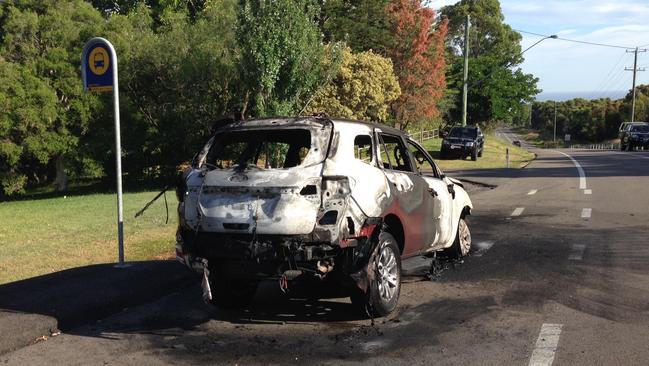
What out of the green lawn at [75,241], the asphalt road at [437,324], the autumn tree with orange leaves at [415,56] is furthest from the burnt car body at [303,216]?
the autumn tree with orange leaves at [415,56]

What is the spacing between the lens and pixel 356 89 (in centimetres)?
2681

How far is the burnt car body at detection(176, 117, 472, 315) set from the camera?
5586mm

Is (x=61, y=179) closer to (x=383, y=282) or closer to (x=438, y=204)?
(x=438, y=204)

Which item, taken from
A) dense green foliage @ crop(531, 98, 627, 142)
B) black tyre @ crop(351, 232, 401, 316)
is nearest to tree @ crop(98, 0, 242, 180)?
black tyre @ crop(351, 232, 401, 316)

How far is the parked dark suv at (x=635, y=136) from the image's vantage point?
44.5 m

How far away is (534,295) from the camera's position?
6797 mm

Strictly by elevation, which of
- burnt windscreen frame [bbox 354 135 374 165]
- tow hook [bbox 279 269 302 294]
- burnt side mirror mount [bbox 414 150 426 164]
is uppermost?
burnt windscreen frame [bbox 354 135 374 165]

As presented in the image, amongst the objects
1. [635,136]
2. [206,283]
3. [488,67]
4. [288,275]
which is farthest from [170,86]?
[488,67]

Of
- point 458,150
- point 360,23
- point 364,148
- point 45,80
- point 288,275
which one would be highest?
point 360,23

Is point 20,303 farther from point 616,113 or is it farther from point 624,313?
point 616,113

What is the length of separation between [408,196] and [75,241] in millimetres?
6945

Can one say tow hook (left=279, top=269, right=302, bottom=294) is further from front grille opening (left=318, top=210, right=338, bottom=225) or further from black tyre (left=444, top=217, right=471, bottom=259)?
black tyre (left=444, top=217, right=471, bottom=259)

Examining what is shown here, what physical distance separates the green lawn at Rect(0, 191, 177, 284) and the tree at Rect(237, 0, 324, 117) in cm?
400

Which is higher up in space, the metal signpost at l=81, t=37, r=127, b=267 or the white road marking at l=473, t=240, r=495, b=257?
the metal signpost at l=81, t=37, r=127, b=267
